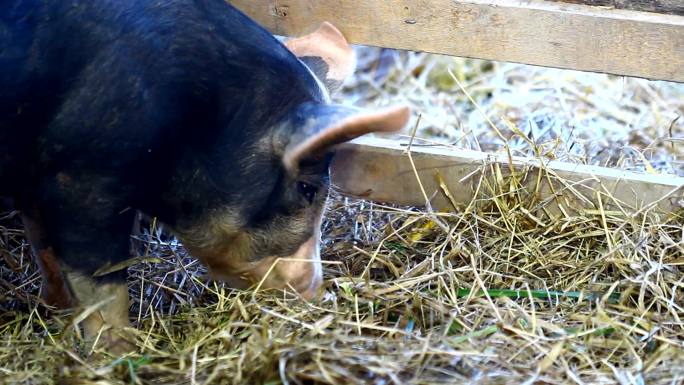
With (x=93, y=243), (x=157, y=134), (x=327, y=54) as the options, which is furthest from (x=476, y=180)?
(x=93, y=243)

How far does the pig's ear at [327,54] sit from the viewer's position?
3.36 metres

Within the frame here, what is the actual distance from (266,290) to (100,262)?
475mm

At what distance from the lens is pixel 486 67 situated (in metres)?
5.69

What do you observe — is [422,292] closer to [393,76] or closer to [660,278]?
[660,278]

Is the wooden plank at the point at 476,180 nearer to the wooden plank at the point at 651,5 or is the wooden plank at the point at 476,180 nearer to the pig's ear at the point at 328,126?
the wooden plank at the point at 651,5

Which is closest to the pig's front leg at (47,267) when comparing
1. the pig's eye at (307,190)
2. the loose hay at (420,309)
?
the loose hay at (420,309)

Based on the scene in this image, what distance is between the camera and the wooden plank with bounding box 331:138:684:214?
3.52m

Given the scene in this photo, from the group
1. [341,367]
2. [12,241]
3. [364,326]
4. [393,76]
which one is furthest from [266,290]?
[393,76]

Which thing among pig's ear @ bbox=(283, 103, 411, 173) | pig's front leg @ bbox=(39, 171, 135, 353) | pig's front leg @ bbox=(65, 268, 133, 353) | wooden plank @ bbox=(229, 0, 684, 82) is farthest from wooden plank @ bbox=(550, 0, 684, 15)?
pig's front leg @ bbox=(65, 268, 133, 353)

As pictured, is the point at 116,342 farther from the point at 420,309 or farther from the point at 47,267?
the point at 420,309

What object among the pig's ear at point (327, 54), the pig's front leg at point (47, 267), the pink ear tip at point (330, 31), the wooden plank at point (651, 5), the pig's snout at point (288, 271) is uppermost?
the wooden plank at point (651, 5)

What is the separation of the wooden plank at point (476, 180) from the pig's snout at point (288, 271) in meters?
0.61

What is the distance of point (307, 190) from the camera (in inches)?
120

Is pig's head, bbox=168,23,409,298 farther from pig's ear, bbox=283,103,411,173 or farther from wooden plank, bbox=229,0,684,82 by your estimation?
wooden plank, bbox=229,0,684,82
